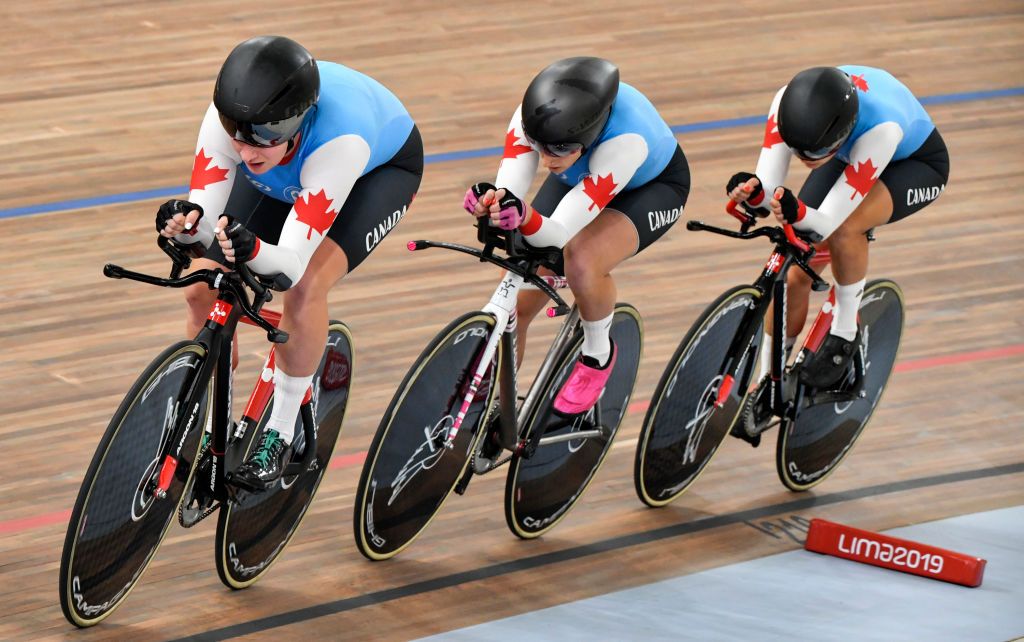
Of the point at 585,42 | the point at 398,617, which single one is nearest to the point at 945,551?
the point at 398,617

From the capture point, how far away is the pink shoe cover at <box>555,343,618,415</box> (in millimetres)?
4008

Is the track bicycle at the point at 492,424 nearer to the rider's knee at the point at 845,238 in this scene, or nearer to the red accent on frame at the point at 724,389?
the red accent on frame at the point at 724,389

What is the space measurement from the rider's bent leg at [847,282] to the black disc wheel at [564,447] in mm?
541

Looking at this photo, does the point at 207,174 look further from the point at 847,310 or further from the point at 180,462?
→ the point at 847,310

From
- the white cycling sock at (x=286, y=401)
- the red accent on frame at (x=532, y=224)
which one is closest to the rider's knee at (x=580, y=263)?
the red accent on frame at (x=532, y=224)

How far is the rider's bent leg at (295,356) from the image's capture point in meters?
3.47

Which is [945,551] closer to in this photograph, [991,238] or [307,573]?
[307,573]

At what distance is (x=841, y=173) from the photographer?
4277 millimetres

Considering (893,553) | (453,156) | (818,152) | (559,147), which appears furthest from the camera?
(453,156)

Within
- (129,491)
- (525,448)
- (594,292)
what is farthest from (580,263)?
(129,491)

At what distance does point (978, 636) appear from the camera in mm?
3789

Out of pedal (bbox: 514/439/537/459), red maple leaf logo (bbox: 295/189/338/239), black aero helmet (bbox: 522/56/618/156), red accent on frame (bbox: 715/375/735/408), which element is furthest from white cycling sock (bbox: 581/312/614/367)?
red maple leaf logo (bbox: 295/189/338/239)

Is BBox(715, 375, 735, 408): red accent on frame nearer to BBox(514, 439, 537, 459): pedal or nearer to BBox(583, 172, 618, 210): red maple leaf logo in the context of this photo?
BBox(514, 439, 537, 459): pedal

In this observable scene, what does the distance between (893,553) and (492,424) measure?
3.54ft
